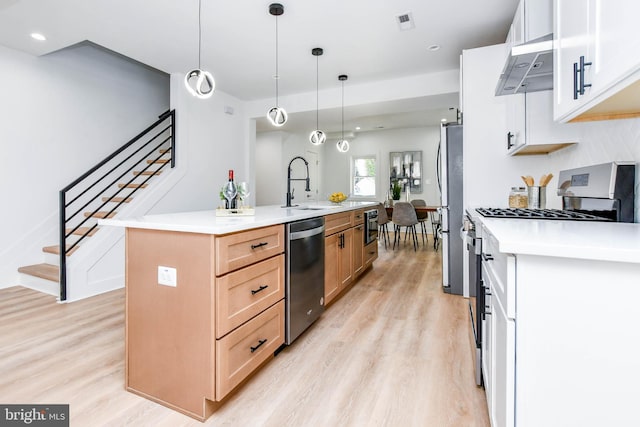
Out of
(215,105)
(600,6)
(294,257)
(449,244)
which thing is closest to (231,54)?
(215,105)

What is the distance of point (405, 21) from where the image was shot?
3064 millimetres

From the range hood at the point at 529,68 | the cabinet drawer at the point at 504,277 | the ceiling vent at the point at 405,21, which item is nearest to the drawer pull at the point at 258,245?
the cabinet drawer at the point at 504,277

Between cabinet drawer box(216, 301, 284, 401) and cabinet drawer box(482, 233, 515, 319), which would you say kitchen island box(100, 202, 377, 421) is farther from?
cabinet drawer box(482, 233, 515, 319)

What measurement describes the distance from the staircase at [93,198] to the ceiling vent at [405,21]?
301cm

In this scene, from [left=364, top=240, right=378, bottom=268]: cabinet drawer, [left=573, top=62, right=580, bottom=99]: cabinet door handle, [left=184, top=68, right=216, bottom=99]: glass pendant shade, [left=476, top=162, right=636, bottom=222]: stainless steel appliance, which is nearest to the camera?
[left=573, top=62, right=580, bottom=99]: cabinet door handle

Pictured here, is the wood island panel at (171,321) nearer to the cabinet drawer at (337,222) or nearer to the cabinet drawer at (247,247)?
the cabinet drawer at (247,247)

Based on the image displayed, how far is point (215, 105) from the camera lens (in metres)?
5.08

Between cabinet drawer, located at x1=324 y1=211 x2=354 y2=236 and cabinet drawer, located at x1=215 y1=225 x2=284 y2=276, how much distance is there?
0.80m

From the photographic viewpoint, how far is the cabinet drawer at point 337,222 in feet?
9.01

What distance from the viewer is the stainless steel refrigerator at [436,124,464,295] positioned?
3.36 metres

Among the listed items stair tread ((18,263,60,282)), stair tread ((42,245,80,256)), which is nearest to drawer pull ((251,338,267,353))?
stair tread ((18,263,60,282))

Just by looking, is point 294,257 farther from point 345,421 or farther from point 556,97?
point 556,97

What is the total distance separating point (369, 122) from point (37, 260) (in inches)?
238

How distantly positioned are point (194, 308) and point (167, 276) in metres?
0.21
